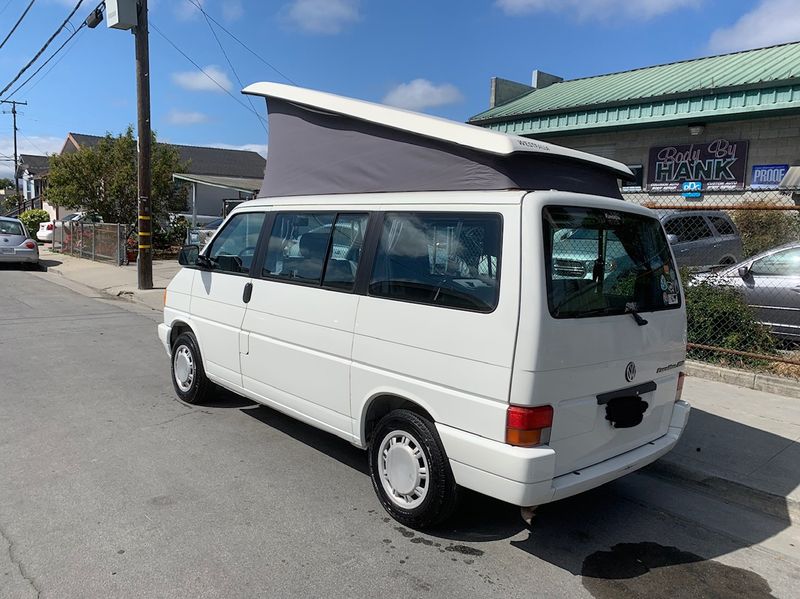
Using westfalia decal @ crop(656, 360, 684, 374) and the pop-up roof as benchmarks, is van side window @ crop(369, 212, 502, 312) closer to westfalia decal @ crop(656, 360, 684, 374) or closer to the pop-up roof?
the pop-up roof

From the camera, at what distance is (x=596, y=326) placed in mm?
3229

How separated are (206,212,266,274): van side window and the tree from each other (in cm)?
1733

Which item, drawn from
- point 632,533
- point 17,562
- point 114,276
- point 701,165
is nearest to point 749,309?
point 632,533

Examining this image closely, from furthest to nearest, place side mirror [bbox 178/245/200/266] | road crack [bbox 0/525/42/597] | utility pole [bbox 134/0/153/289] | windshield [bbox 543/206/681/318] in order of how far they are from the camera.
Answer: utility pole [bbox 134/0/153/289] → side mirror [bbox 178/245/200/266] → windshield [bbox 543/206/681/318] → road crack [bbox 0/525/42/597]

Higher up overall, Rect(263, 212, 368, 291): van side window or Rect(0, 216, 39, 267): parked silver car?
Rect(263, 212, 368, 291): van side window

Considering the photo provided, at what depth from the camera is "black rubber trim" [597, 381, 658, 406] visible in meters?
3.30

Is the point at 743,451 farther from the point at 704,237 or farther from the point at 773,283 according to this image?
the point at 704,237

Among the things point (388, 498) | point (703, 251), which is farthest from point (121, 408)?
point (703, 251)

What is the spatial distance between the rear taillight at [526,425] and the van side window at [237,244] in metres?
2.64

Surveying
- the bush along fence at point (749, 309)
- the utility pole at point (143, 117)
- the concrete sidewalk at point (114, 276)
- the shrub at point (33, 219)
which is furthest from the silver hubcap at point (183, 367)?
the shrub at point (33, 219)

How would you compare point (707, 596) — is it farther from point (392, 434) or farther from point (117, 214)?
point (117, 214)

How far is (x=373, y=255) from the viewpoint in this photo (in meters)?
3.77

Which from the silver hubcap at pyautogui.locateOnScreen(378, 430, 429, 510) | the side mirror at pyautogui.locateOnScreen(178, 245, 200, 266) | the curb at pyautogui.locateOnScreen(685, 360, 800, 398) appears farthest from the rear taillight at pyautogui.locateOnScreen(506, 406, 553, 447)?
the curb at pyautogui.locateOnScreen(685, 360, 800, 398)

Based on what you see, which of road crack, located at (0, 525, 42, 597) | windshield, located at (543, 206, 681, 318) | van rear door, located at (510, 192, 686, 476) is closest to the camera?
road crack, located at (0, 525, 42, 597)
